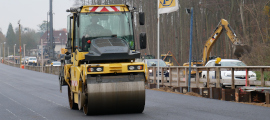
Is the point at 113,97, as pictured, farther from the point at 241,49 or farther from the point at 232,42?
the point at 232,42

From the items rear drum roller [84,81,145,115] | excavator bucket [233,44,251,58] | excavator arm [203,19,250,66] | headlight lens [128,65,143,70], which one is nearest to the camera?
rear drum roller [84,81,145,115]

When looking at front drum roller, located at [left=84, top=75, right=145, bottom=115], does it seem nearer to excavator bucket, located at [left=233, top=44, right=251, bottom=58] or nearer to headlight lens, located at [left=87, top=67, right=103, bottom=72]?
headlight lens, located at [left=87, top=67, right=103, bottom=72]

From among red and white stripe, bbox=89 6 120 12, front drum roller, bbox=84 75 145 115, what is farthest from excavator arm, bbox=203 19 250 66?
front drum roller, bbox=84 75 145 115

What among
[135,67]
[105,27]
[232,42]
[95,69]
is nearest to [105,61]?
[95,69]

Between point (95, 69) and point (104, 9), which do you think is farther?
point (104, 9)

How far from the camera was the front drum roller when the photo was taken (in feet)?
40.8

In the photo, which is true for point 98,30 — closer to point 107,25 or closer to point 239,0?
point 107,25

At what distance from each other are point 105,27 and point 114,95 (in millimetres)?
2112

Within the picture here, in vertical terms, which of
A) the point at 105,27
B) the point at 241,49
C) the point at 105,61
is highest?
the point at 105,27

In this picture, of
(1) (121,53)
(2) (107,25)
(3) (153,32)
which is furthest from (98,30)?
(3) (153,32)

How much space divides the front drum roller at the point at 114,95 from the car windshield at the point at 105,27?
1.43 meters

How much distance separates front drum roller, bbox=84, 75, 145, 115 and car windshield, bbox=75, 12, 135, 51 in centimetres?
143

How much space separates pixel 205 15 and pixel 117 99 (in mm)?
49381

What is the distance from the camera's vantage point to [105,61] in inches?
516
